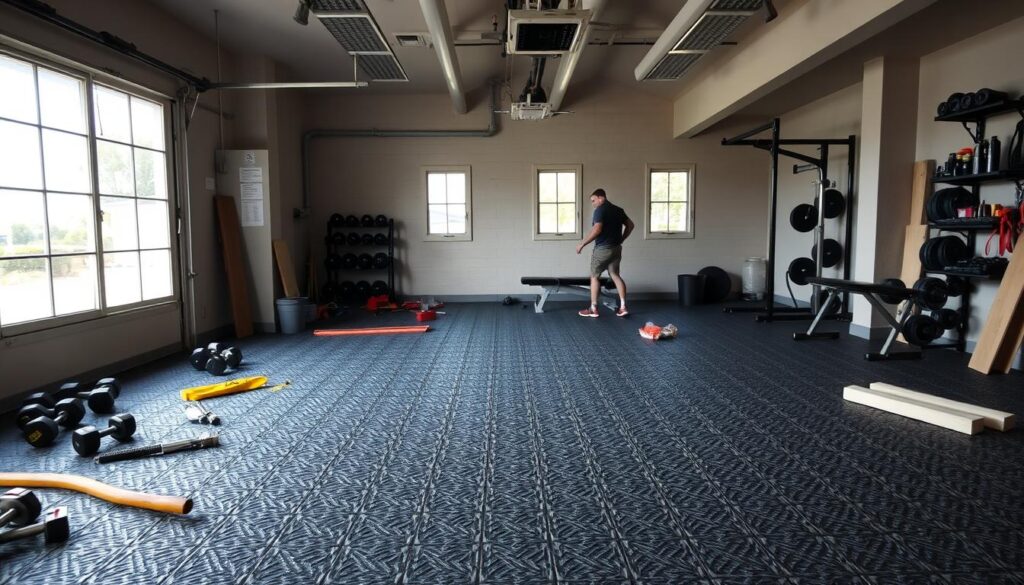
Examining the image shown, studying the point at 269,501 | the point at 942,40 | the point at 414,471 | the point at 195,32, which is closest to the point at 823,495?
the point at 414,471

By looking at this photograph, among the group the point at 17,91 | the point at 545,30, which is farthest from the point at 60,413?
the point at 545,30

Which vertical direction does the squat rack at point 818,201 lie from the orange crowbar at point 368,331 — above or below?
above

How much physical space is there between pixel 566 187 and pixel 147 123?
19.5 feet

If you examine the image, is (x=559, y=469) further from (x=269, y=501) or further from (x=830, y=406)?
(x=830, y=406)

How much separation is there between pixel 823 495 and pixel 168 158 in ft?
19.7

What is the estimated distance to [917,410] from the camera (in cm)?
337

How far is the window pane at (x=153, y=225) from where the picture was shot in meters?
5.21

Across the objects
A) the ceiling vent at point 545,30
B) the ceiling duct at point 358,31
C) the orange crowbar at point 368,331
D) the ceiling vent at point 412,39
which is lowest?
the orange crowbar at point 368,331

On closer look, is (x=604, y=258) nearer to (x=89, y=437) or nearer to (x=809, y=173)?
(x=809, y=173)

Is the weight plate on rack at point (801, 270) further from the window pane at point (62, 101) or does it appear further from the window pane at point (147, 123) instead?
the window pane at point (62, 101)

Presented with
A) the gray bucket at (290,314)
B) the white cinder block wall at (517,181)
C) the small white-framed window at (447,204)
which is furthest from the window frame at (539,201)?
the gray bucket at (290,314)

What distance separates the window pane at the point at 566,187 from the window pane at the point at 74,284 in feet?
21.4

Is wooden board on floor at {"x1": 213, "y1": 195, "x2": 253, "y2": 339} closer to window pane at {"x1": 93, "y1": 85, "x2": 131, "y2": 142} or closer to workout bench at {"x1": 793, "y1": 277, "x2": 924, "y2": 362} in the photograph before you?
window pane at {"x1": 93, "y1": 85, "x2": 131, "y2": 142}

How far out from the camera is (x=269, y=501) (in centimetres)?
241
